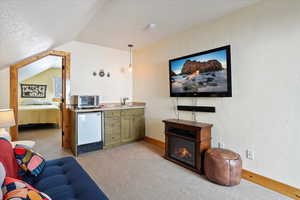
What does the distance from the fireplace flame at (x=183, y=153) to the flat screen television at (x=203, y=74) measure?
40.2 inches

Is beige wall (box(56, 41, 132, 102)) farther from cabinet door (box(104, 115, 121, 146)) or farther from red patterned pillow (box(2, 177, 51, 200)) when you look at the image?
red patterned pillow (box(2, 177, 51, 200))

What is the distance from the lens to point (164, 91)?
12.0ft

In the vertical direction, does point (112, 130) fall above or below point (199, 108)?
below

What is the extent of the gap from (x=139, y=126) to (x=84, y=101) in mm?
1558

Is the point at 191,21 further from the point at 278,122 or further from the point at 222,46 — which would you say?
the point at 278,122

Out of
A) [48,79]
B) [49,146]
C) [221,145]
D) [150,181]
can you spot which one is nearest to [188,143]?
[221,145]

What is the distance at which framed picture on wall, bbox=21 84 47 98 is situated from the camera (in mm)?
6809

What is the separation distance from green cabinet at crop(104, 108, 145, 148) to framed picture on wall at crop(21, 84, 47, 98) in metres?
5.50

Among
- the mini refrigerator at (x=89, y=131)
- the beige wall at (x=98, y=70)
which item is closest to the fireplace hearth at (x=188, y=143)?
the mini refrigerator at (x=89, y=131)

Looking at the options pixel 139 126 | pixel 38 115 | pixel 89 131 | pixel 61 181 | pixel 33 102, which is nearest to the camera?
pixel 61 181

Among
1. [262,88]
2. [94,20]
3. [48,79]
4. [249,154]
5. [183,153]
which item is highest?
[94,20]

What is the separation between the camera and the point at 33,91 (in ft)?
22.9

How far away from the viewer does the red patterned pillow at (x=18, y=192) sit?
2.63 ft

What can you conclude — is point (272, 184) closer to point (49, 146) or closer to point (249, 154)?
point (249, 154)
